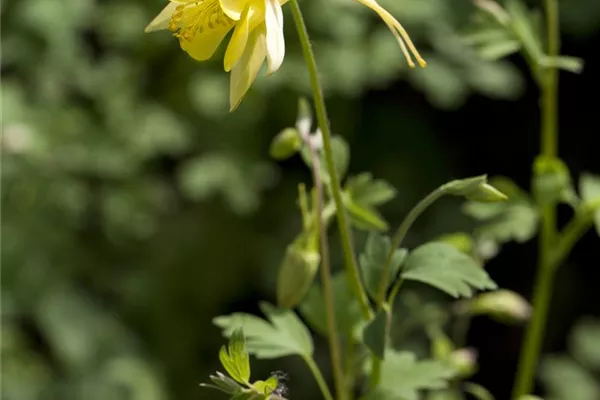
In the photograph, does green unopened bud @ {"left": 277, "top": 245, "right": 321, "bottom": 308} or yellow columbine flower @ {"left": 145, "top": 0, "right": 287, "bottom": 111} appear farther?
green unopened bud @ {"left": 277, "top": 245, "right": 321, "bottom": 308}

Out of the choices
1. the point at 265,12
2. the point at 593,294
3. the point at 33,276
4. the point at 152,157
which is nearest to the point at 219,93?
the point at 152,157

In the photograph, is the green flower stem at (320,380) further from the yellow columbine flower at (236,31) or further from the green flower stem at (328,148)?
the yellow columbine flower at (236,31)

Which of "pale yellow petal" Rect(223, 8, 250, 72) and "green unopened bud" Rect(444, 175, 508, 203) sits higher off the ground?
"pale yellow petal" Rect(223, 8, 250, 72)

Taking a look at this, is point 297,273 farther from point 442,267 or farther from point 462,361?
point 462,361

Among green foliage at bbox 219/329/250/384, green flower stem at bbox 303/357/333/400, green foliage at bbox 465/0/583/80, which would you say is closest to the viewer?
green foliage at bbox 219/329/250/384

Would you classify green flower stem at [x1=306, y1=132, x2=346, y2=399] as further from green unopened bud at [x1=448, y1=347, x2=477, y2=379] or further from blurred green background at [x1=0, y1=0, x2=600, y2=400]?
blurred green background at [x1=0, y1=0, x2=600, y2=400]

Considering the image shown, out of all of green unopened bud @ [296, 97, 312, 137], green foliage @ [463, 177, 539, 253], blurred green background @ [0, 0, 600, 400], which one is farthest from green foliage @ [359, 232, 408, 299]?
blurred green background @ [0, 0, 600, 400]

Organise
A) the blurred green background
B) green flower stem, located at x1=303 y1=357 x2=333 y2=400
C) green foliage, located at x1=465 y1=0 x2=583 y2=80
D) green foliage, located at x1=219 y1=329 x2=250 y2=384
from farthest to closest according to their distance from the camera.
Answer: the blurred green background, green foliage, located at x1=465 y1=0 x2=583 y2=80, green flower stem, located at x1=303 y1=357 x2=333 y2=400, green foliage, located at x1=219 y1=329 x2=250 y2=384
